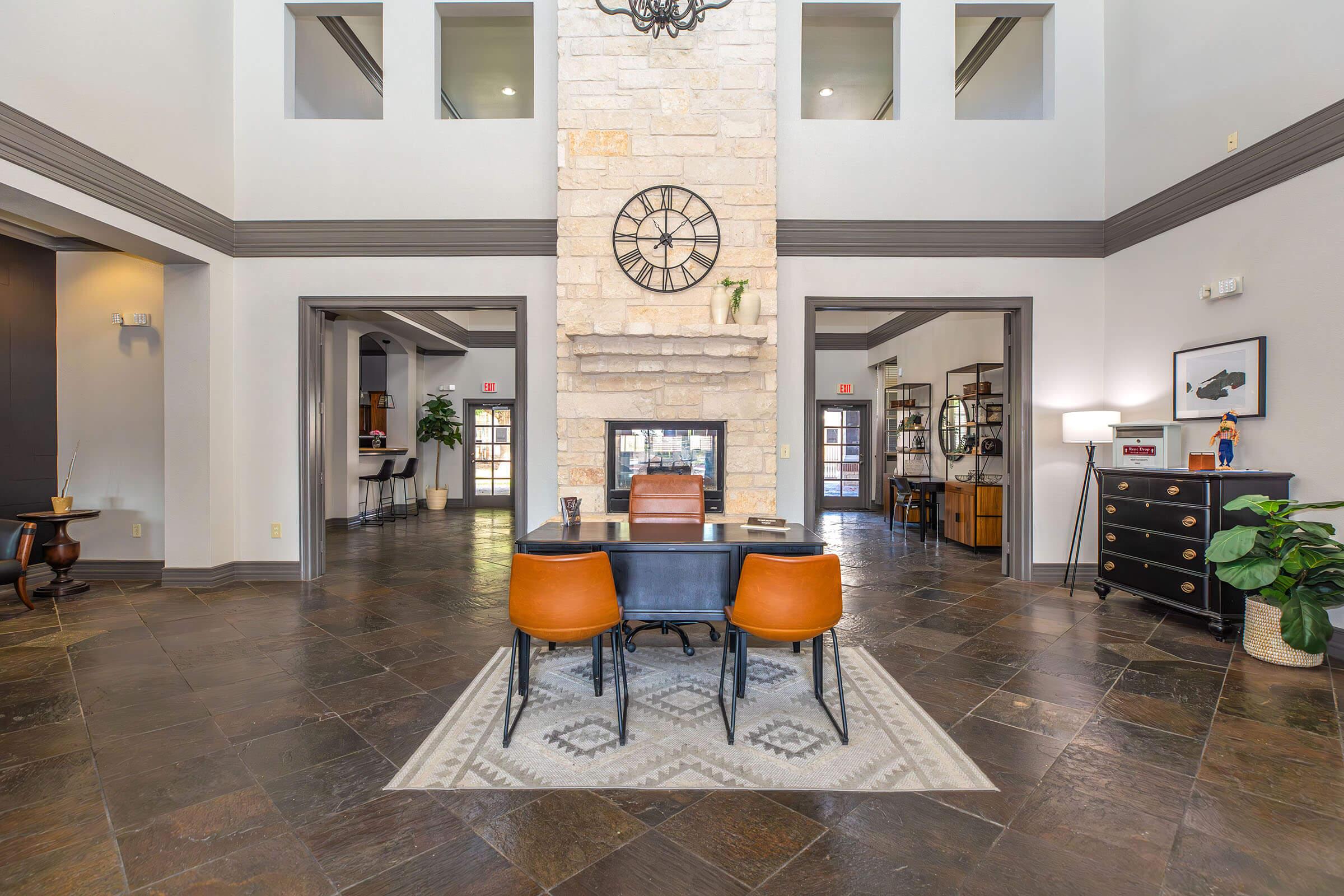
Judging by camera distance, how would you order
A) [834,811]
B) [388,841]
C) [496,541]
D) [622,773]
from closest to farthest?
[388,841]
[834,811]
[622,773]
[496,541]

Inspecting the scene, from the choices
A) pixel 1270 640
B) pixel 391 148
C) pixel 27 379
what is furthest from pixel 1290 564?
pixel 27 379

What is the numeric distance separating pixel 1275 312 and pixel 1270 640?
2031 millimetres

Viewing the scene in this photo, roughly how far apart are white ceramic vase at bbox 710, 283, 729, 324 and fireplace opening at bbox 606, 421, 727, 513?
0.82m

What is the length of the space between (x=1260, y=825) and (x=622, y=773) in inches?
83.8

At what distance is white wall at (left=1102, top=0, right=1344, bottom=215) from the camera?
345 centimetres

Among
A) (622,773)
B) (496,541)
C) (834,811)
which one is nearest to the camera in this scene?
(834,811)

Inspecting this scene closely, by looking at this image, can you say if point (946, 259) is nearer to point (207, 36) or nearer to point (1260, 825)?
point (1260, 825)

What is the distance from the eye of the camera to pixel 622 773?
7.13 feet

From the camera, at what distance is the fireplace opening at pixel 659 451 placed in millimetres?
4766

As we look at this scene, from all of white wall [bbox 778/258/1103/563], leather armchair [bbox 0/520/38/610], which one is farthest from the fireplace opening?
leather armchair [bbox 0/520/38/610]

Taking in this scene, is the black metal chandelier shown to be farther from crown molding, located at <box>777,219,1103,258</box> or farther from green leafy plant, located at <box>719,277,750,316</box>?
green leafy plant, located at <box>719,277,750,316</box>

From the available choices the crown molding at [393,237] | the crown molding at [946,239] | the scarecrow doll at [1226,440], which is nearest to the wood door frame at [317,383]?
the crown molding at [393,237]

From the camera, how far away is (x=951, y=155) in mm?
5027

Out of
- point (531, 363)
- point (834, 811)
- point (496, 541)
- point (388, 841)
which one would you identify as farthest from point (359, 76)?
point (834, 811)
